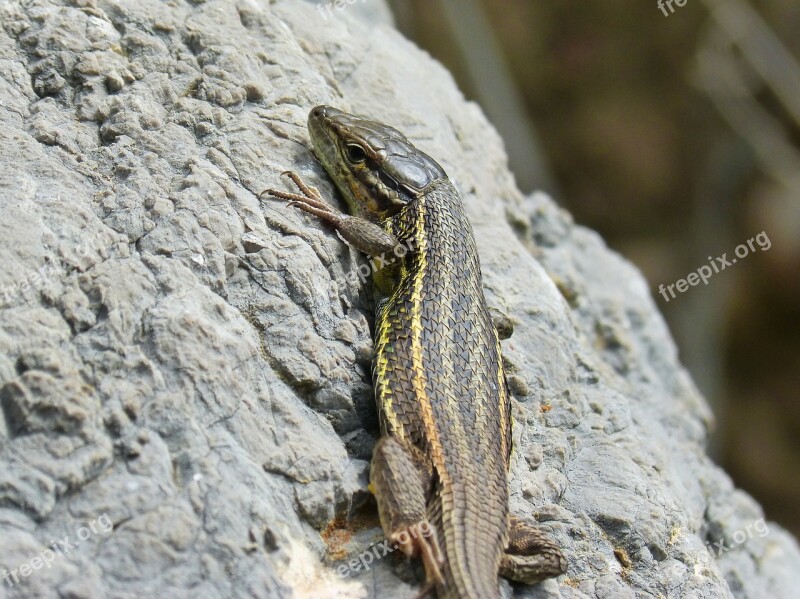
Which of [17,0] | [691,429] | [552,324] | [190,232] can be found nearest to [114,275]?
[190,232]

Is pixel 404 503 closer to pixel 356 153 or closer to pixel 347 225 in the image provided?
pixel 347 225

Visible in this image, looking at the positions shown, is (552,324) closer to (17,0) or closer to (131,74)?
(131,74)
